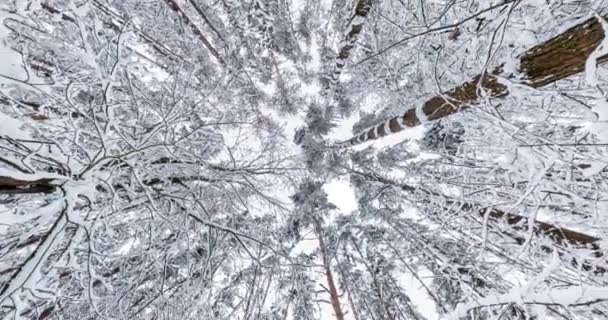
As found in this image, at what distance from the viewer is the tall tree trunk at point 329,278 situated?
6.33m

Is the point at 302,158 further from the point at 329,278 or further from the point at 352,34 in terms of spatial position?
the point at 352,34

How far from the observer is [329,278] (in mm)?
7910

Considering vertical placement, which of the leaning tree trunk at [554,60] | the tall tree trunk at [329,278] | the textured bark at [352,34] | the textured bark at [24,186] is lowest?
the tall tree trunk at [329,278]

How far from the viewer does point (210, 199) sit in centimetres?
407

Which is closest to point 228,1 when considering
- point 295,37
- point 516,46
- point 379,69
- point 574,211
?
point 295,37

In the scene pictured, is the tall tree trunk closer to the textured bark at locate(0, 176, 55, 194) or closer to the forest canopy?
the forest canopy

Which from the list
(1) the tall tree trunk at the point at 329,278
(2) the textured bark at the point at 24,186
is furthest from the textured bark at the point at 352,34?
(2) the textured bark at the point at 24,186

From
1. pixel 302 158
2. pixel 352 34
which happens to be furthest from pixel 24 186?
pixel 302 158

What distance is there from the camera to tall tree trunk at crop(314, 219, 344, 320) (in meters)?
6.33

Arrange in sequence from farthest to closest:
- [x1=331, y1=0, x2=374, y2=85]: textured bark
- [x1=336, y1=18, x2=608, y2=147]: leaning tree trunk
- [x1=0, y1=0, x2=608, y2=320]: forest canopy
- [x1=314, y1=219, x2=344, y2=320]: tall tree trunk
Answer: [x1=314, y1=219, x2=344, y2=320]: tall tree trunk
[x1=331, y1=0, x2=374, y2=85]: textured bark
[x1=0, y1=0, x2=608, y2=320]: forest canopy
[x1=336, y1=18, x2=608, y2=147]: leaning tree trunk

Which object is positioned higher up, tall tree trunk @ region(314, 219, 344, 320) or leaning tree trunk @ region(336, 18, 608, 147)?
leaning tree trunk @ region(336, 18, 608, 147)

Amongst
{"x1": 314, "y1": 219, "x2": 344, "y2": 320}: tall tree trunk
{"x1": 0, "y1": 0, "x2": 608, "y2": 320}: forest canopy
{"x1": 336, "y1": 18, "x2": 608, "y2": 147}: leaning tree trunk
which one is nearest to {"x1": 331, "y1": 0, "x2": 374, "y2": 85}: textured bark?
{"x1": 0, "y1": 0, "x2": 608, "y2": 320}: forest canopy

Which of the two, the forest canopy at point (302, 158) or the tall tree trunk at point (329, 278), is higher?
the forest canopy at point (302, 158)

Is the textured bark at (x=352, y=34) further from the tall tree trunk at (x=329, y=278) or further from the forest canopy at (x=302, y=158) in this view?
the tall tree trunk at (x=329, y=278)
